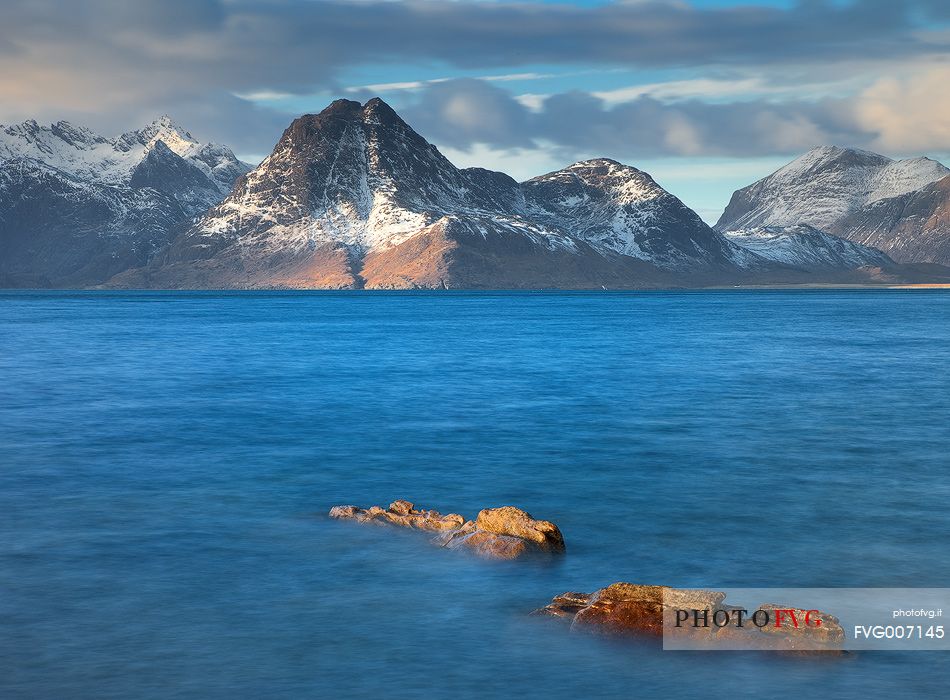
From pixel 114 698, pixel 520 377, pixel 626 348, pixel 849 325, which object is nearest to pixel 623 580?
pixel 114 698

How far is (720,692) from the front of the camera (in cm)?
2053

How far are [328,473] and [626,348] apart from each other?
288 feet

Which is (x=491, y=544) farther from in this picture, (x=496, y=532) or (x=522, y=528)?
(x=522, y=528)

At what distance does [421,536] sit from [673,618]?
34.5 ft

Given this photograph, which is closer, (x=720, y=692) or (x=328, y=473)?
(x=720, y=692)

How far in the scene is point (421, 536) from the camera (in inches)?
1262

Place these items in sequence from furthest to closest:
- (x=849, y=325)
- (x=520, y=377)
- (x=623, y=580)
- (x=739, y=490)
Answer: (x=849, y=325) → (x=520, y=377) → (x=739, y=490) → (x=623, y=580)

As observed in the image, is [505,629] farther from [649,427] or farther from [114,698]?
[649,427]

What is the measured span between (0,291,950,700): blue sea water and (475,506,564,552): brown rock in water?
992 millimetres

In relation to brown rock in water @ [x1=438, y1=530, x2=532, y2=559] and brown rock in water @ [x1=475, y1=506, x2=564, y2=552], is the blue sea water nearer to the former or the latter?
brown rock in water @ [x1=438, y1=530, x2=532, y2=559]

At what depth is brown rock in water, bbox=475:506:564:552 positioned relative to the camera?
30.2 metres

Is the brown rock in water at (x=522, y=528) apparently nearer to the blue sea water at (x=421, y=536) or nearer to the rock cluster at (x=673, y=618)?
the blue sea water at (x=421, y=536)

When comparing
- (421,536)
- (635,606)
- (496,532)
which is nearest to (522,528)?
(496,532)

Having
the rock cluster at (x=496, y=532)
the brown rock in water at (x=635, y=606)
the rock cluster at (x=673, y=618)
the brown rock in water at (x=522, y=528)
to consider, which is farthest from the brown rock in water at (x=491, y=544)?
the brown rock in water at (x=635, y=606)
